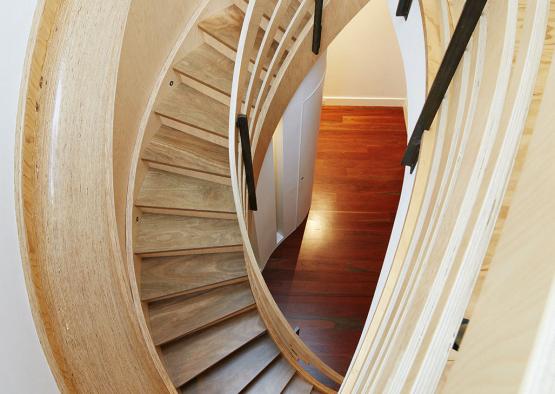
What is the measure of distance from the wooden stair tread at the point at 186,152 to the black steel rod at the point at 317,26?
4.11ft

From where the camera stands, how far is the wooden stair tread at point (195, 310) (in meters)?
3.43

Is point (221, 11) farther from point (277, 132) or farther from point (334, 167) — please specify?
point (334, 167)

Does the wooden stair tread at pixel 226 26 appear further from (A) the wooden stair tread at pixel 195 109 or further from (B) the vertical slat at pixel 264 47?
(A) the wooden stair tread at pixel 195 109

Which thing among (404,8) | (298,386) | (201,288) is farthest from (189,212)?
(404,8)

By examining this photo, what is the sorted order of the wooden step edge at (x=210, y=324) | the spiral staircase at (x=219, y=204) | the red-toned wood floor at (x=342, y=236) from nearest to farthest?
the spiral staircase at (x=219, y=204)
the wooden step edge at (x=210, y=324)
the red-toned wood floor at (x=342, y=236)

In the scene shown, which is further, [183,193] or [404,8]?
[183,193]

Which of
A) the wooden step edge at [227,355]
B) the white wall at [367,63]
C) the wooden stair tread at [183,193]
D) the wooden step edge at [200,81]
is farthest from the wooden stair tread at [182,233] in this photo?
the white wall at [367,63]

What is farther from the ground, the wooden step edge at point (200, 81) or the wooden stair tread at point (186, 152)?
the wooden step edge at point (200, 81)

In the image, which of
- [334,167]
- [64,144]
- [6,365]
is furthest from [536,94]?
[334,167]

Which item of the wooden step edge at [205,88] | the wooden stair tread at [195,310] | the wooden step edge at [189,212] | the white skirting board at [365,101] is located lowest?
the wooden stair tread at [195,310]

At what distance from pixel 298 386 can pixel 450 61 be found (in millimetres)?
2963

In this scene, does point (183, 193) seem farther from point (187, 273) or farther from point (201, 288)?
point (201, 288)

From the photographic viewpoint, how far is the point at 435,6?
207 cm

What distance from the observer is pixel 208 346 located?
11.8 ft
